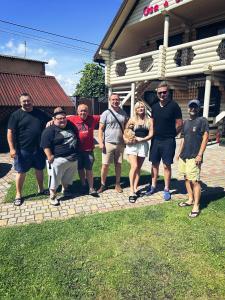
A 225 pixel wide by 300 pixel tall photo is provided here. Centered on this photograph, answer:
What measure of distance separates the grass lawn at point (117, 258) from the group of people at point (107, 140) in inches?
30.3

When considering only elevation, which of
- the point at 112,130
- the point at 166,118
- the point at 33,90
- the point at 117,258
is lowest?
the point at 117,258

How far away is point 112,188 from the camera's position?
570 cm

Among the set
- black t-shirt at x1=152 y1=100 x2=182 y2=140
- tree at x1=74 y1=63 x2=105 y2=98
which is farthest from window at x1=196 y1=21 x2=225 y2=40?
tree at x1=74 y1=63 x2=105 y2=98

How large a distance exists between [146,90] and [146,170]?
8.81m

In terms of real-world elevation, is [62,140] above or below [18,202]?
above

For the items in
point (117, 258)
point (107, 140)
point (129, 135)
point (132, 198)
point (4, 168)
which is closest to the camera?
point (117, 258)

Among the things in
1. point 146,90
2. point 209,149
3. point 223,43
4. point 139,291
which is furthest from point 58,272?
point 146,90

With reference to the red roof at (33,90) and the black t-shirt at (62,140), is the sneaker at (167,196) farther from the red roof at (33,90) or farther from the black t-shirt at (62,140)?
the red roof at (33,90)

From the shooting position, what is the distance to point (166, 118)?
4.75 metres

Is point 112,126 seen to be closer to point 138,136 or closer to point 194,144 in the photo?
point 138,136

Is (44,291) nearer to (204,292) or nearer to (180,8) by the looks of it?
(204,292)

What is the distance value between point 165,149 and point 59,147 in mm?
2004

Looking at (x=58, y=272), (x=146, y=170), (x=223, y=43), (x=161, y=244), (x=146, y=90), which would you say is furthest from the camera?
(x=146, y=90)

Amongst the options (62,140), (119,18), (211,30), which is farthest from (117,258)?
(119,18)
